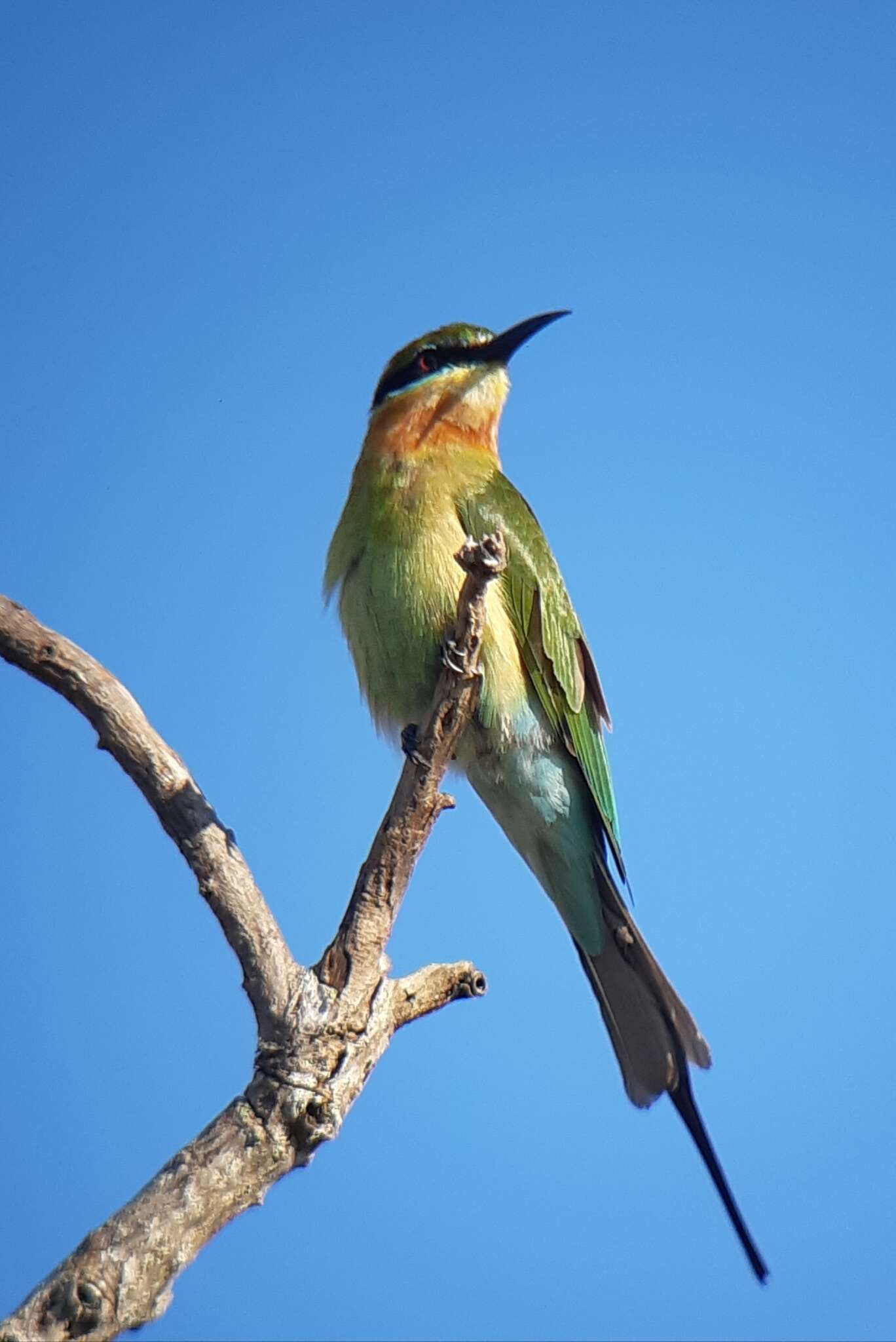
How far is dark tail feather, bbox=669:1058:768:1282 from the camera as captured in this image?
2.71m

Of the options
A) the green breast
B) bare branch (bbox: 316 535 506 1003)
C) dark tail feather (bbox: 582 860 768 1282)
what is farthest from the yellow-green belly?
dark tail feather (bbox: 582 860 768 1282)

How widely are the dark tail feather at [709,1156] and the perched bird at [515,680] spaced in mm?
28

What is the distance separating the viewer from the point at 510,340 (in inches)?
153

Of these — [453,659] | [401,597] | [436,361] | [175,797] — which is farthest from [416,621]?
[436,361]

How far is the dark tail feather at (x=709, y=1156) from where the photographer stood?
2.71 meters

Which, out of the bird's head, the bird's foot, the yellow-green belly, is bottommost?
the bird's foot

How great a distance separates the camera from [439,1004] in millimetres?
2662

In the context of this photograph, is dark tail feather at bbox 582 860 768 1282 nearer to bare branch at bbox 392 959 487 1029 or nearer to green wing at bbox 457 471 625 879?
green wing at bbox 457 471 625 879

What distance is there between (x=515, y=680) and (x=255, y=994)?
3.93 feet

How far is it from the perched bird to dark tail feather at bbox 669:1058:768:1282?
0.09 ft

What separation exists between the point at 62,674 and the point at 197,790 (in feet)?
1.17

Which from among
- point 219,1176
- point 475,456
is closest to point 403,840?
point 219,1176

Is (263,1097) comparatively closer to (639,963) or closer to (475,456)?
(639,963)

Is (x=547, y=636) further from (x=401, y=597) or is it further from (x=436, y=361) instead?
(x=436, y=361)
